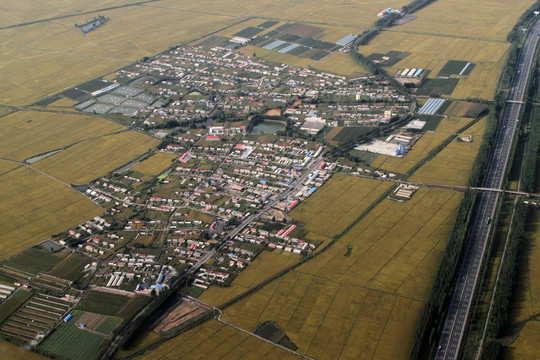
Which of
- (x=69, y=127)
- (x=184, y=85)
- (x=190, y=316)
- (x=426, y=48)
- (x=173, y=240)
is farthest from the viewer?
(x=426, y=48)

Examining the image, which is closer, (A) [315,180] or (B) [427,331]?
(B) [427,331]

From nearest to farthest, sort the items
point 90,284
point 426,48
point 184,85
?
1. point 90,284
2. point 184,85
3. point 426,48

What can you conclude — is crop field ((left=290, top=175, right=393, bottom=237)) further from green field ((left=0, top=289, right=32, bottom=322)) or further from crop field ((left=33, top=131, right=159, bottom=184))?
green field ((left=0, top=289, right=32, bottom=322))

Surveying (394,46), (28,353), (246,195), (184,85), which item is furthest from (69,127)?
(394,46)

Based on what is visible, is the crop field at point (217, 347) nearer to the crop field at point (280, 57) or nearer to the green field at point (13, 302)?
the green field at point (13, 302)

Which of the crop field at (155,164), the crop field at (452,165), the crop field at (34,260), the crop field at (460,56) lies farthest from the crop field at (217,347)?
the crop field at (460,56)

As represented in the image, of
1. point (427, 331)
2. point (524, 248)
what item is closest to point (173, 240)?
point (427, 331)

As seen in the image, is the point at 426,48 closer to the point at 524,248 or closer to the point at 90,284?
the point at 524,248
